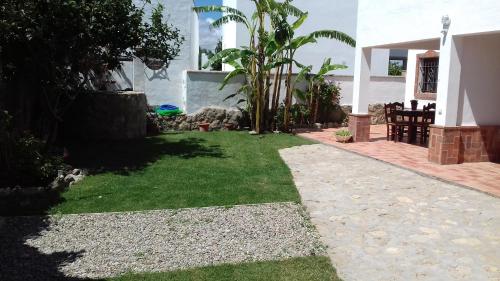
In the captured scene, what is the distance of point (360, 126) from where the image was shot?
44.7 ft

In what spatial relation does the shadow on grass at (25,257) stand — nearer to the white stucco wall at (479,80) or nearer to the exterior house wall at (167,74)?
the white stucco wall at (479,80)

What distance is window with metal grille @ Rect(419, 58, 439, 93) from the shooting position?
55.7 ft

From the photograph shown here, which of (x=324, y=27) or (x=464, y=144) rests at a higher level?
(x=324, y=27)

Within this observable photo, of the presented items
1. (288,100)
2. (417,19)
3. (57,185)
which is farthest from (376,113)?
(57,185)

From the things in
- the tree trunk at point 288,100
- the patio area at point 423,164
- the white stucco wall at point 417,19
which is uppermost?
the white stucco wall at point 417,19

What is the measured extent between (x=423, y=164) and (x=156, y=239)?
6545mm

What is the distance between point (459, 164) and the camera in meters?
10.0

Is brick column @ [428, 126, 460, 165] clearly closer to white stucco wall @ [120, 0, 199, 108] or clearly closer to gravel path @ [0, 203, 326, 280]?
gravel path @ [0, 203, 326, 280]

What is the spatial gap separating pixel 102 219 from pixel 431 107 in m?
10.3

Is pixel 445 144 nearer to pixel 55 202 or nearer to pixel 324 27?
pixel 55 202

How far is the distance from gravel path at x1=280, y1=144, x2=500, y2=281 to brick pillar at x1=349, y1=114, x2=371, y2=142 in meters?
3.93

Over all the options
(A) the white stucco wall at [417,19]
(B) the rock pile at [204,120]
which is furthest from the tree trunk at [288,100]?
(A) the white stucco wall at [417,19]

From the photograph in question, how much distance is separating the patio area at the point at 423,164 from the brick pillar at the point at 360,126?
1.03 feet

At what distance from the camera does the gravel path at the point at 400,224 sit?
5.05 metres
